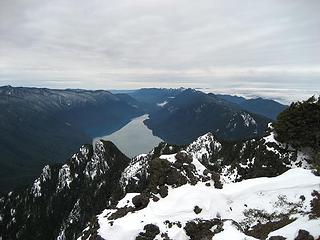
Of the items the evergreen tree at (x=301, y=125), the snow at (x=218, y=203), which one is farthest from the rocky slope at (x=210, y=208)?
the evergreen tree at (x=301, y=125)

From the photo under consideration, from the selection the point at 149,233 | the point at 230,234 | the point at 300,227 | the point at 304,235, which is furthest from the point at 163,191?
the point at 304,235

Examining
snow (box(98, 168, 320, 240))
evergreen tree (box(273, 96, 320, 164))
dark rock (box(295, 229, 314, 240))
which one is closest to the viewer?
dark rock (box(295, 229, 314, 240))

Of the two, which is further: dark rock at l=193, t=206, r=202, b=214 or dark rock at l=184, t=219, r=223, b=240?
dark rock at l=193, t=206, r=202, b=214

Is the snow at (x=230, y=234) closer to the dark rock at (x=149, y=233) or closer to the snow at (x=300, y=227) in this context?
the snow at (x=300, y=227)

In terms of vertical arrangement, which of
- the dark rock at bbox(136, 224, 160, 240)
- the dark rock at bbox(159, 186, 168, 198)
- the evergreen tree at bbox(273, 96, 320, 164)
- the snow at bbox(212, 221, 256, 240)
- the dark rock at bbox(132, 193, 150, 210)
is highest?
the evergreen tree at bbox(273, 96, 320, 164)

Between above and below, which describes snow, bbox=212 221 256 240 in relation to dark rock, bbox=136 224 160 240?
above

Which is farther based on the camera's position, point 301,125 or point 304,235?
point 301,125

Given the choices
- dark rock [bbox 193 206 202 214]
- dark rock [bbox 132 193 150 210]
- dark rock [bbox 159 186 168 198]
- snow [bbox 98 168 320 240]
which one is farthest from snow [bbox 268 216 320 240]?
dark rock [bbox 132 193 150 210]

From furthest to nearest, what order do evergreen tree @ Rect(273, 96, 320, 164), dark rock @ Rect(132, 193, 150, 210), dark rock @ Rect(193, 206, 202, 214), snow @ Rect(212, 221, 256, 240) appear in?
1. evergreen tree @ Rect(273, 96, 320, 164)
2. dark rock @ Rect(132, 193, 150, 210)
3. dark rock @ Rect(193, 206, 202, 214)
4. snow @ Rect(212, 221, 256, 240)

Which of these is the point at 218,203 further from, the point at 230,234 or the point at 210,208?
the point at 230,234

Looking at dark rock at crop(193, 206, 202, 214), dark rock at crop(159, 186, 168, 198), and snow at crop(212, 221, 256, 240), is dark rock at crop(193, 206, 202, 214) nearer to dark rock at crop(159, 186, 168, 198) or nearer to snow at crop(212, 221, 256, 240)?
dark rock at crop(159, 186, 168, 198)
